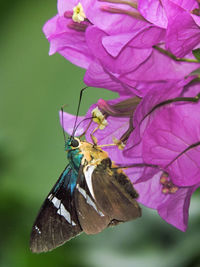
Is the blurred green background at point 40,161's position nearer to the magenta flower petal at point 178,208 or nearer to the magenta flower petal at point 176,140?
the magenta flower petal at point 178,208

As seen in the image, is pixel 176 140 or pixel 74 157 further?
pixel 74 157

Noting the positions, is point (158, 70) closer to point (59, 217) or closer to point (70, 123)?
point (70, 123)

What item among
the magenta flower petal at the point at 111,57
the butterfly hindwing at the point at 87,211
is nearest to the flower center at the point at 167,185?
the butterfly hindwing at the point at 87,211

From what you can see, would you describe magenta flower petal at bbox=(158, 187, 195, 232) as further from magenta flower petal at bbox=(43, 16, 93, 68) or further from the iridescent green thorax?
magenta flower petal at bbox=(43, 16, 93, 68)

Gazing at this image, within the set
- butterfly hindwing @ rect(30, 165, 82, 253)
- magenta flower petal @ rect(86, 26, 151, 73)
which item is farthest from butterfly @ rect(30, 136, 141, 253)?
magenta flower petal @ rect(86, 26, 151, 73)

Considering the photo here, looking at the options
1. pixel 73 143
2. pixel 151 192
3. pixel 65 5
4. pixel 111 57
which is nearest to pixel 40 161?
pixel 73 143

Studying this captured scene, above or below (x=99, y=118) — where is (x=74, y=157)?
below
